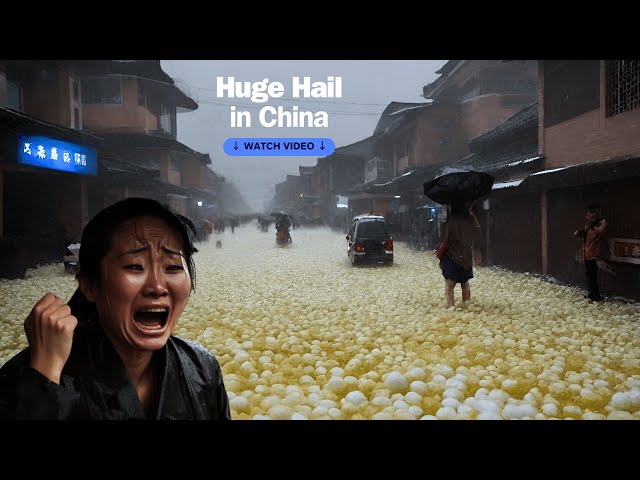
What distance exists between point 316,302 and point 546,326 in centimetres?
334

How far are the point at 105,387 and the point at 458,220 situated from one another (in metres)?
5.75

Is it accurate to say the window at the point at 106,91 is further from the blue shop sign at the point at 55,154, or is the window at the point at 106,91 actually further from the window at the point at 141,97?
the blue shop sign at the point at 55,154

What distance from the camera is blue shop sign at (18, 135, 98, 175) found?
22.0 ft

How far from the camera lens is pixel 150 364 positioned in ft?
5.93

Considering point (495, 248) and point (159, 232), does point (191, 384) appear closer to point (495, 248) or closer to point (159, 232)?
point (159, 232)

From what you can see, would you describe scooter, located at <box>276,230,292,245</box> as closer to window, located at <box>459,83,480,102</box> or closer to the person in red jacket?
window, located at <box>459,83,480,102</box>

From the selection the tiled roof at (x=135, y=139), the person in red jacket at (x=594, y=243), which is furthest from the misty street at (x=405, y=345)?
the tiled roof at (x=135, y=139)

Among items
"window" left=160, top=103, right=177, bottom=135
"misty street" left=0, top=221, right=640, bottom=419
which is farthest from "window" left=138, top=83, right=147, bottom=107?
"misty street" left=0, top=221, right=640, bottom=419

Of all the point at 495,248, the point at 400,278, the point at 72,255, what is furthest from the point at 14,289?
the point at 495,248

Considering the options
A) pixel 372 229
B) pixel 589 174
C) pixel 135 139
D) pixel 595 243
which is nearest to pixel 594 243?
pixel 595 243

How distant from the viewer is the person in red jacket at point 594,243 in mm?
6613

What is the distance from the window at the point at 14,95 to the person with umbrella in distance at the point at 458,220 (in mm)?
10086

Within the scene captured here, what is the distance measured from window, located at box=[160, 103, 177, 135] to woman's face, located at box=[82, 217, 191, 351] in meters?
15.6

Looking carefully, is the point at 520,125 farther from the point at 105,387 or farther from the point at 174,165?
the point at 174,165
